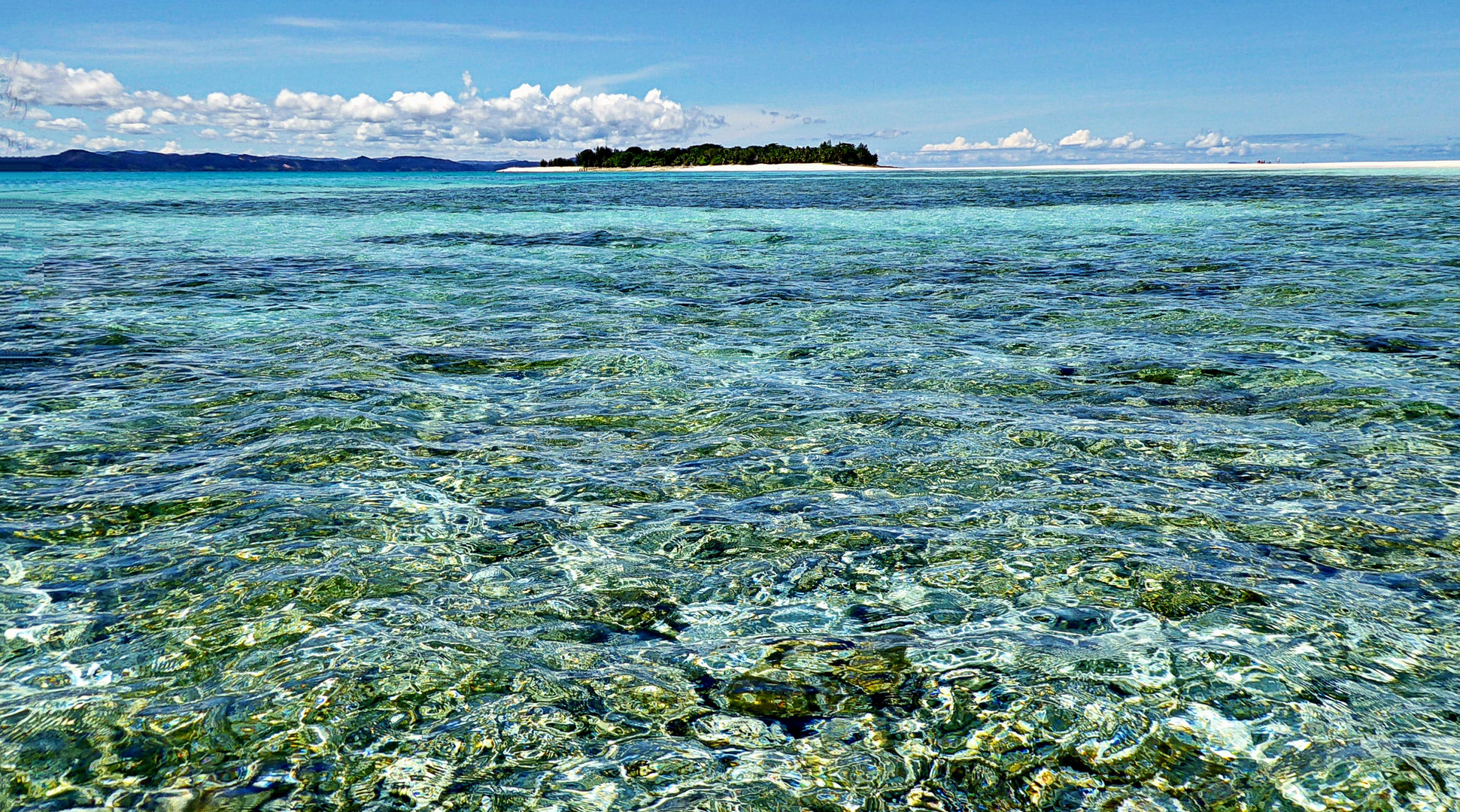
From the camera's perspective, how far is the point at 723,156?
177 m

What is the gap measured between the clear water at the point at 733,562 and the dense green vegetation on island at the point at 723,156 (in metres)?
160

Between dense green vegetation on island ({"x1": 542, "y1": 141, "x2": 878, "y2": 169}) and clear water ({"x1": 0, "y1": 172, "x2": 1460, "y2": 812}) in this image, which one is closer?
clear water ({"x1": 0, "y1": 172, "x2": 1460, "y2": 812})

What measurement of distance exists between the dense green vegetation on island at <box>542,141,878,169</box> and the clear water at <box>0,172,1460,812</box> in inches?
6295

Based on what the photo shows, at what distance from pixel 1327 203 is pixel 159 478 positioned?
151 ft

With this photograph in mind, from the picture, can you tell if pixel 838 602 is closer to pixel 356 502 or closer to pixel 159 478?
pixel 356 502

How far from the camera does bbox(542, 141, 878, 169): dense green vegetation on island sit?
166125 mm

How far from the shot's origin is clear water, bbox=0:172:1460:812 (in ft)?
11.8

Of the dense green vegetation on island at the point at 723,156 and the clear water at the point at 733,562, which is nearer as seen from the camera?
the clear water at the point at 733,562

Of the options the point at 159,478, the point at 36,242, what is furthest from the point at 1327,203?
the point at 36,242

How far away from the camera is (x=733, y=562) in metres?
Answer: 5.37

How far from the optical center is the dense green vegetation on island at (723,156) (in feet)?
545

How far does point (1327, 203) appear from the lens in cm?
3931

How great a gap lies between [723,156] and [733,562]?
17901 cm

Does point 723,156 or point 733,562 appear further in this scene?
point 723,156
